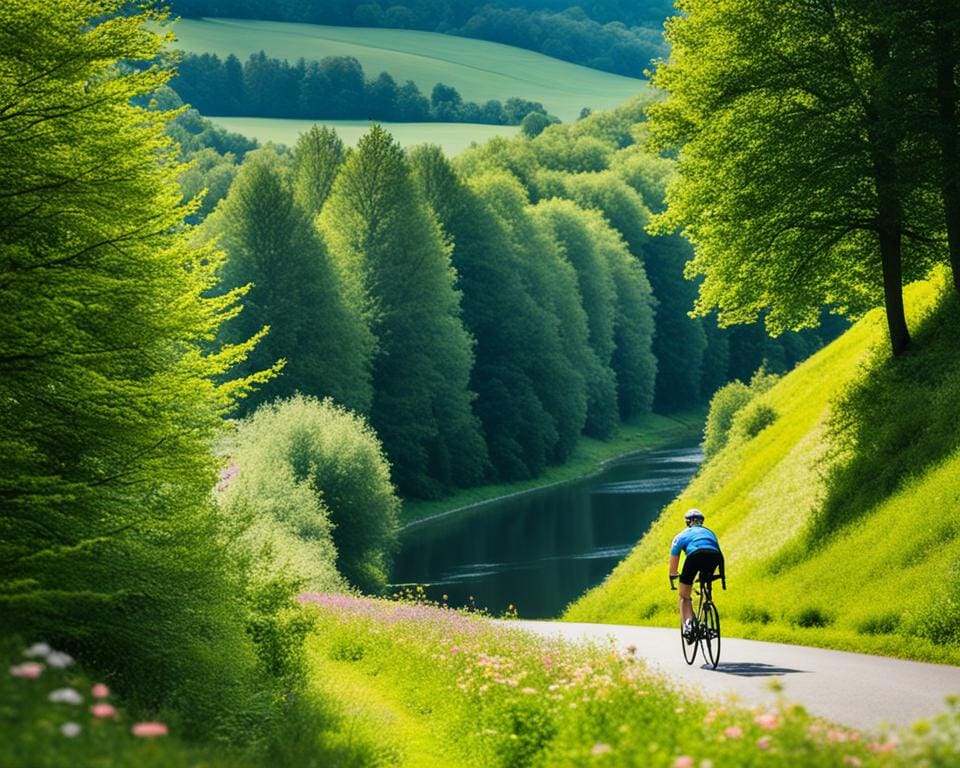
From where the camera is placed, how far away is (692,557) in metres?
20.9

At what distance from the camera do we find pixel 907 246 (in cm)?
3347

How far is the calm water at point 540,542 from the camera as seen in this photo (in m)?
57.6

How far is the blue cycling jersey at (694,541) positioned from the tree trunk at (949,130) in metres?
12.3

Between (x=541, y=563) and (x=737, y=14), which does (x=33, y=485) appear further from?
(x=541, y=563)

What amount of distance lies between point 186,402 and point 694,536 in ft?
26.8

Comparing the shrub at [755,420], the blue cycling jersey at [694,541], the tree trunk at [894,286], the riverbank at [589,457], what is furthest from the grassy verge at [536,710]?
the riverbank at [589,457]

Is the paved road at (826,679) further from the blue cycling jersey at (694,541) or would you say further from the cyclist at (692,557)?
the blue cycling jersey at (694,541)

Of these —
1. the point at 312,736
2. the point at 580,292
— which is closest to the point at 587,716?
the point at 312,736

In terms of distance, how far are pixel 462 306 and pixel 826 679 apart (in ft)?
272

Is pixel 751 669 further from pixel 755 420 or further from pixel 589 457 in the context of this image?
pixel 589 457

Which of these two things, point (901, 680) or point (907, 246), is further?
point (907, 246)

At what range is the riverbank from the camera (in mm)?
84125

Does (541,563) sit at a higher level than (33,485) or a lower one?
lower

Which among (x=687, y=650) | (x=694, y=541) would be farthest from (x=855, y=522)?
(x=694, y=541)
